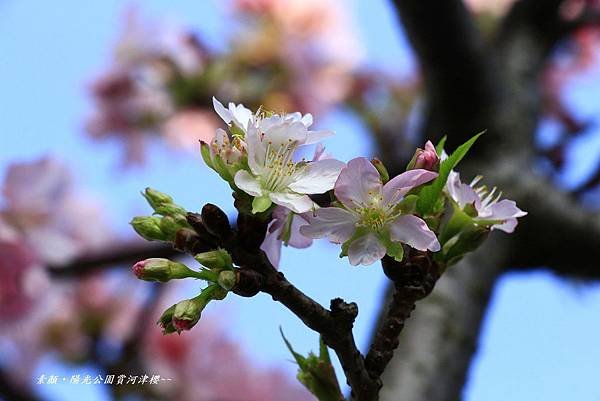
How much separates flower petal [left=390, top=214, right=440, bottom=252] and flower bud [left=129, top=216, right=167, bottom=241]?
0.14m

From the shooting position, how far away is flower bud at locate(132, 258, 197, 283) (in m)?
0.44

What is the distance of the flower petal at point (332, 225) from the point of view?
444 mm

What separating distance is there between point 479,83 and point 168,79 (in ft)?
2.66

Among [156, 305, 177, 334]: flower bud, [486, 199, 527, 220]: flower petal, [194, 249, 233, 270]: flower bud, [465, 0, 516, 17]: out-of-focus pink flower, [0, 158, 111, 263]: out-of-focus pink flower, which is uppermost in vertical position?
[465, 0, 516, 17]: out-of-focus pink flower

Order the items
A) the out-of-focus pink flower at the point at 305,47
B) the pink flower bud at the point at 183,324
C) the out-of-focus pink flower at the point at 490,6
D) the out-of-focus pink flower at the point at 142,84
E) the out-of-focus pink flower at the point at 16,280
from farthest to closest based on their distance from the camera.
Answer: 1. the out-of-focus pink flower at the point at 490,6
2. the out-of-focus pink flower at the point at 305,47
3. the out-of-focus pink flower at the point at 142,84
4. the out-of-focus pink flower at the point at 16,280
5. the pink flower bud at the point at 183,324

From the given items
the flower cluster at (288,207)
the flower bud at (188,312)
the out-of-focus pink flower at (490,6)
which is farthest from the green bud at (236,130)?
the out-of-focus pink flower at (490,6)

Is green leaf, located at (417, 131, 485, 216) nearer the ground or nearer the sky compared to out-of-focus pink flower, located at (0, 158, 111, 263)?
nearer the ground

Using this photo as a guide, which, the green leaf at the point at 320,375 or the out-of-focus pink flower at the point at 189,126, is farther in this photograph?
the out-of-focus pink flower at the point at 189,126

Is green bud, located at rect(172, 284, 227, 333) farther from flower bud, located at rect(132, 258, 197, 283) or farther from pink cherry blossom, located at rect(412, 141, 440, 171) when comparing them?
pink cherry blossom, located at rect(412, 141, 440, 171)

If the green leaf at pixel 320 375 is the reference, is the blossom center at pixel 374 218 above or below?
above

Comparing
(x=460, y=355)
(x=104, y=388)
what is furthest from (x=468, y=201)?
(x=104, y=388)

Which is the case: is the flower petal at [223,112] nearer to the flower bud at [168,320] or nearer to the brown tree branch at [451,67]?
the flower bud at [168,320]

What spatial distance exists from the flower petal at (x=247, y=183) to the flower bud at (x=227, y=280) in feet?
0.16

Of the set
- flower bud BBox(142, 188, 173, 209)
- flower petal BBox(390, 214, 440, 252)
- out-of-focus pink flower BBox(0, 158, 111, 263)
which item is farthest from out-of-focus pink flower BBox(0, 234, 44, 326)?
flower petal BBox(390, 214, 440, 252)
